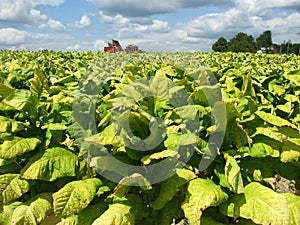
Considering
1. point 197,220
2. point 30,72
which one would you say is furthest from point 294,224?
point 30,72

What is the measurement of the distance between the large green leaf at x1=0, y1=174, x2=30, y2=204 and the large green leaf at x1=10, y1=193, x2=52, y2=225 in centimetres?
8

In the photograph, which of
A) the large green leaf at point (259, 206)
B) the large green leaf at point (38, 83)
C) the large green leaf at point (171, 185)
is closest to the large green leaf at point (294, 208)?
the large green leaf at point (259, 206)

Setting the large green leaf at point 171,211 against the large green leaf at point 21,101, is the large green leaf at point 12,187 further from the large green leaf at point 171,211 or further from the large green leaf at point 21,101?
the large green leaf at point 171,211

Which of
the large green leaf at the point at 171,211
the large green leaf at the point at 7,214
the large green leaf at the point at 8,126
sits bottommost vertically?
the large green leaf at the point at 7,214

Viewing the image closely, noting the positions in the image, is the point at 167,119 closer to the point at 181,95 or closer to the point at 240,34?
the point at 181,95

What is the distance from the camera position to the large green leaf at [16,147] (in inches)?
90.0

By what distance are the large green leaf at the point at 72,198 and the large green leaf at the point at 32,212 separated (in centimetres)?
30

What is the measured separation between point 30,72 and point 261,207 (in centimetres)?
291

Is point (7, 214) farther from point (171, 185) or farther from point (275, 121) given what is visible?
point (275, 121)

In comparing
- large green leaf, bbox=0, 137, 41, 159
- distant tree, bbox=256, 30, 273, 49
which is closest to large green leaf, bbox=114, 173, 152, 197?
large green leaf, bbox=0, 137, 41, 159

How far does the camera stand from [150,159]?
2.13 meters

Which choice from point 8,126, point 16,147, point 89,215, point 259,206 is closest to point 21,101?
point 8,126

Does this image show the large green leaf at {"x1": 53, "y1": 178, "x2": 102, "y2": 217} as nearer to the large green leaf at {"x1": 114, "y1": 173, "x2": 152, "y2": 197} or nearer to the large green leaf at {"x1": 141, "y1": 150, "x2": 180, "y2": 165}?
the large green leaf at {"x1": 114, "y1": 173, "x2": 152, "y2": 197}

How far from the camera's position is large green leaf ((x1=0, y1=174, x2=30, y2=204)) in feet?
7.89
